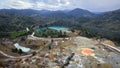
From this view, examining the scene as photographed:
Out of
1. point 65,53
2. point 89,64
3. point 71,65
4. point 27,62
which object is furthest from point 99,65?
point 27,62

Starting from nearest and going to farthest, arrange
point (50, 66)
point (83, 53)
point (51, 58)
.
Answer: point (50, 66) < point (51, 58) < point (83, 53)

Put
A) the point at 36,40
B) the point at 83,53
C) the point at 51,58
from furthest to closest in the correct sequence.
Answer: the point at 36,40 < the point at 83,53 < the point at 51,58

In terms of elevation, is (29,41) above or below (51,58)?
below

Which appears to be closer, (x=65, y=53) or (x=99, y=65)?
(x=99, y=65)

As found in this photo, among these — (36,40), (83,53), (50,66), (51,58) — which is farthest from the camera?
(36,40)

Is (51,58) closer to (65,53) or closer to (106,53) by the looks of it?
(65,53)

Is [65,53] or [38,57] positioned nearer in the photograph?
[38,57]

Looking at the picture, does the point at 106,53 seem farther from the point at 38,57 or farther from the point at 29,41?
the point at 29,41

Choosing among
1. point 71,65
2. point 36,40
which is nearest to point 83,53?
point 71,65

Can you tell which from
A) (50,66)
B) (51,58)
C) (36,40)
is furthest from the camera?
(36,40)
